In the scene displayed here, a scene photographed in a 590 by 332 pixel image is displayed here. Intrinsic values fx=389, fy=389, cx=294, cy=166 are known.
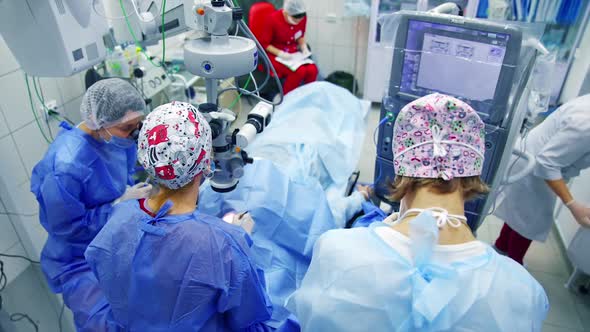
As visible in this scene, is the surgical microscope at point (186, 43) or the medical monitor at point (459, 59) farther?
the medical monitor at point (459, 59)

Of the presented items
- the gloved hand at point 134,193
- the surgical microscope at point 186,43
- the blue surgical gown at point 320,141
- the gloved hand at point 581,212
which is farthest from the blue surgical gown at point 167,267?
the gloved hand at point 581,212

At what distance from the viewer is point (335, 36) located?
4105 millimetres

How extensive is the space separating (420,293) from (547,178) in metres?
1.25

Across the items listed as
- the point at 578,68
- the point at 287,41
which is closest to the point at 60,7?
the point at 287,41

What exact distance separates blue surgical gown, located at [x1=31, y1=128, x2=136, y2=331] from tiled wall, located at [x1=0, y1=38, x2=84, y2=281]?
44cm

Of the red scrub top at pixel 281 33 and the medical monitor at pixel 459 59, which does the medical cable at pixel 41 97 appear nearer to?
the medical monitor at pixel 459 59

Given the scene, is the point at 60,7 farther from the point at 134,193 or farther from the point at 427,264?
the point at 427,264

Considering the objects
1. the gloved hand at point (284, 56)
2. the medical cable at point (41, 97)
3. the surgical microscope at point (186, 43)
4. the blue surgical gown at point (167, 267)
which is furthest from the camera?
the gloved hand at point (284, 56)

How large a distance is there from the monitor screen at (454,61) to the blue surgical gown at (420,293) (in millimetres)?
850

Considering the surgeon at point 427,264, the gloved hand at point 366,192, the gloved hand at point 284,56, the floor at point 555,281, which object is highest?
the surgeon at point 427,264

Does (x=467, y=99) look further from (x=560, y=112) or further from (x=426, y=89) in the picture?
(x=560, y=112)

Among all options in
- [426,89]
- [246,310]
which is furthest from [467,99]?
[246,310]

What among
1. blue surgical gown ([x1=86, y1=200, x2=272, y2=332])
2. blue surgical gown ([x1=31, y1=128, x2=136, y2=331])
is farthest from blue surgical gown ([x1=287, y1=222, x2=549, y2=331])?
blue surgical gown ([x1=31, y1=128, x2=136, y2=331])

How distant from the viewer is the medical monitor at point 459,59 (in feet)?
4.63
